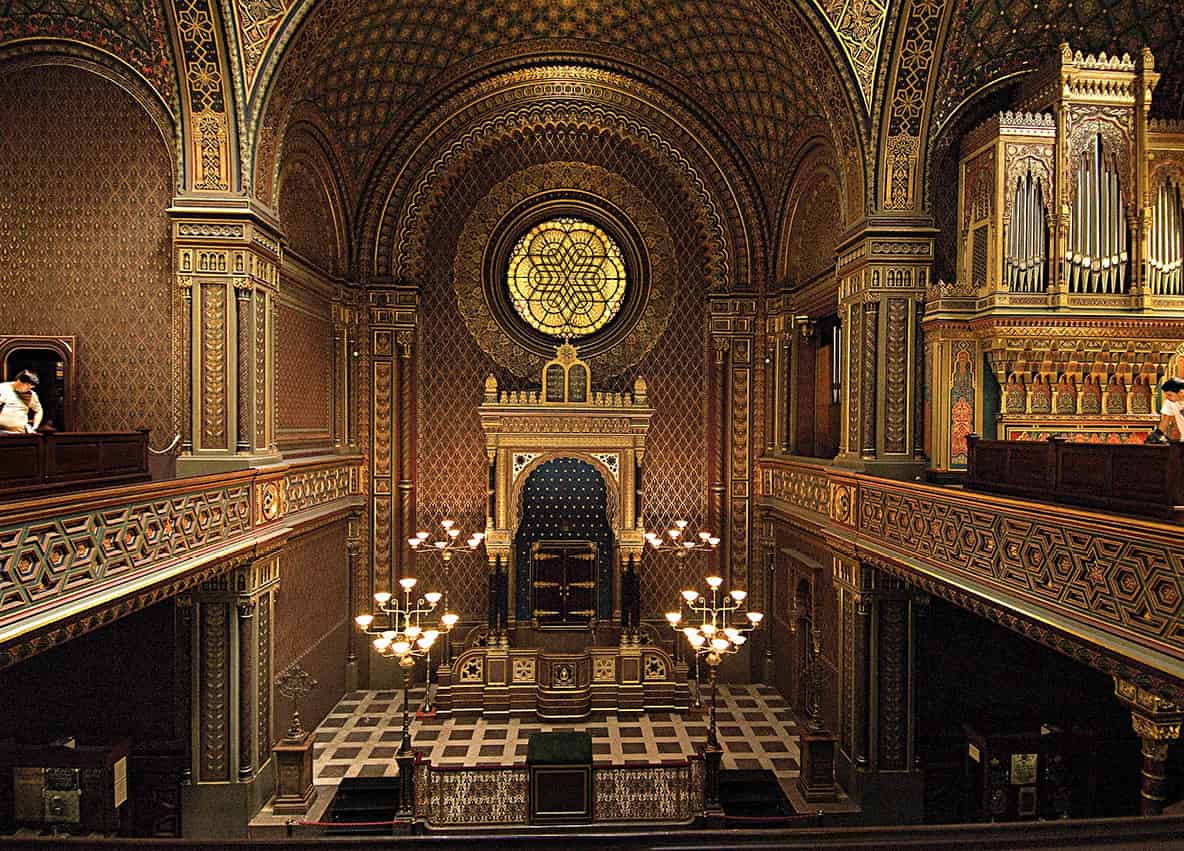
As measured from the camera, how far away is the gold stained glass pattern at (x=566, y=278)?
48.9 feet

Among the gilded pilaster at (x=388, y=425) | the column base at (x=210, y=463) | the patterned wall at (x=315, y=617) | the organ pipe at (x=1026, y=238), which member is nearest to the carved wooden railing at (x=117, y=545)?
the column base at (x=210, y=463)

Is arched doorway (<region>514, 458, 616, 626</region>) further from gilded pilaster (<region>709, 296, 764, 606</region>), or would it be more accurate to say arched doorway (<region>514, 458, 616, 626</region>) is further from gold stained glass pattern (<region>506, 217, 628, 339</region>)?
gold stained glass pattern (<region>506, 217, 628, 339</region>)

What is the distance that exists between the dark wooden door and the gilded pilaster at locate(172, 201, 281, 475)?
611 centimetres

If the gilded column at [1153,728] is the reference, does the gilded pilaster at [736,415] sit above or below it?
above

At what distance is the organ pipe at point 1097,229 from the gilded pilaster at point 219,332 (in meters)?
9.86

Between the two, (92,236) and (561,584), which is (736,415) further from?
(92,236)

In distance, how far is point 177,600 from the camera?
30.0ft

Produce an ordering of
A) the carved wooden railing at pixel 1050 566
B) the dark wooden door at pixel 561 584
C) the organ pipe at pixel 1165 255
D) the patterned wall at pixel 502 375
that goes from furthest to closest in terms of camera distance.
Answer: the patterned wall at pixel 502 375
the dark wooden door at pixel 561 584
the organ pipe at pixel 1165 255
the carved wooden railing at pixel 1050 566

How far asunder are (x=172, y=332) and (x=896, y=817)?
436 inches

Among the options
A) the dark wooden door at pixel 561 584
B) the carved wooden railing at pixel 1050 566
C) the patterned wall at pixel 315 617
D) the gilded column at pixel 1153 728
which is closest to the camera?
the carved wooden railing at pixel 1050 566

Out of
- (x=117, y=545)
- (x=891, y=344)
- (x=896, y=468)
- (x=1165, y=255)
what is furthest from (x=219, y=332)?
(x=1165, y=255)

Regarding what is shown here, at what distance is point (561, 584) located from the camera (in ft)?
47.0

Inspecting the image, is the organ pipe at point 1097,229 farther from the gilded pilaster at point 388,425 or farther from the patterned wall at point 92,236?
the patterned wall at point 92,236

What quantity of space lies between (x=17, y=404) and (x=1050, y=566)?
9.04m
